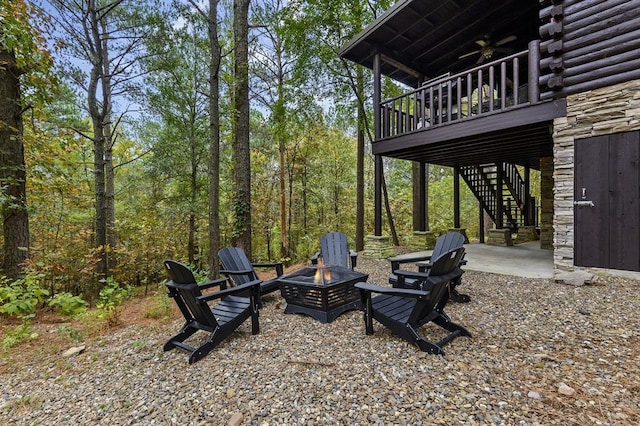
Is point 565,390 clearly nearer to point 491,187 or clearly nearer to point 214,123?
point 214,123

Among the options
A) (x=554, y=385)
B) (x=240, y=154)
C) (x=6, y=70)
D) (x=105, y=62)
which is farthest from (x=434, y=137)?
(x=105, y=62)

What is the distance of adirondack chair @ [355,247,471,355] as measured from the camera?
235 centimetres

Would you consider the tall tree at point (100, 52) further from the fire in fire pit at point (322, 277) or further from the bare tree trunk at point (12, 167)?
the fire in fire pit at point (322, 277)

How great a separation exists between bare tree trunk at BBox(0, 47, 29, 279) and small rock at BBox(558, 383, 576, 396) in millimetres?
6145

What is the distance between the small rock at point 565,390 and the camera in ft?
5.75

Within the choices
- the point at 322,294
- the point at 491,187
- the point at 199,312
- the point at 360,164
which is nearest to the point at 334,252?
the point at 322,294

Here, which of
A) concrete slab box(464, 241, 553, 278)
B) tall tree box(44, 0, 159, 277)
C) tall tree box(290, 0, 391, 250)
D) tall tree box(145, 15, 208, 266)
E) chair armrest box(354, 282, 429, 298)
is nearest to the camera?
chair armrest box(354, 282, 429, 298)

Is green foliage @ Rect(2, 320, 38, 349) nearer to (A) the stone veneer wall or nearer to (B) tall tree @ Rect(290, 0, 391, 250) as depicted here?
(A) the stone veneer wall

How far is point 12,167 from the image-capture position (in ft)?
13.3

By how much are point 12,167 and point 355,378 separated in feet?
17.3

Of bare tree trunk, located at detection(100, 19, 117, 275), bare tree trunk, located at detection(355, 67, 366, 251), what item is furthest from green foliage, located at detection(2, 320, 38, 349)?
bare tree trunk, located at detection(355, 67, 366, 251)

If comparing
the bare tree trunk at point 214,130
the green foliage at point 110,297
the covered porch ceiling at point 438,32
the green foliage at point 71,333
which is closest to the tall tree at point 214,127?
the bare tree trunk at point 214,130

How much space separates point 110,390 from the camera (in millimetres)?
2086

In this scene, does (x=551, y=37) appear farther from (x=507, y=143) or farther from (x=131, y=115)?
(x=131, y=115)
